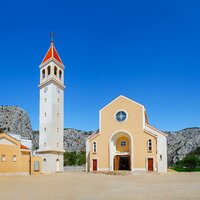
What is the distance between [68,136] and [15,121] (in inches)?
1322

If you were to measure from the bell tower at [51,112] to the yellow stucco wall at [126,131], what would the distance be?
6130mm

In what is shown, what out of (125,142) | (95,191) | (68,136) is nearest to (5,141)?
(125,142)

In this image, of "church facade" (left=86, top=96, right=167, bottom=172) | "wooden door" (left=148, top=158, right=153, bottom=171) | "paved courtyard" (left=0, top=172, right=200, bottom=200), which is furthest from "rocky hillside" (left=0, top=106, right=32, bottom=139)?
"paved courtyard" (left=0, top=172, right=200, bottom=200)

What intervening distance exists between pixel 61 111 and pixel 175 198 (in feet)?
113

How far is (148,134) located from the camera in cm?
4400

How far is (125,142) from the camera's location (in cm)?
4709

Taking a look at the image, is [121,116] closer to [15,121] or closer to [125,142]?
[125,142]

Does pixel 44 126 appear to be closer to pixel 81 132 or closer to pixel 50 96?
pixel 50 96

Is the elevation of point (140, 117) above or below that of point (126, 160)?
above

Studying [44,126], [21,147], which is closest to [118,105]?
[44,126]

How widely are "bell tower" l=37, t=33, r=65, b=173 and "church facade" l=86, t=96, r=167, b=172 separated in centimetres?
605

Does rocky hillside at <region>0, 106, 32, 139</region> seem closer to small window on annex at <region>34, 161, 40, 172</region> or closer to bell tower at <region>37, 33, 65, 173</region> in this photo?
bell tower at <region>37, 33, 65, 173</region>

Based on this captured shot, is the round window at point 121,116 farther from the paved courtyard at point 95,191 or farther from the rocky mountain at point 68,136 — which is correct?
the rocky mountain at point 68,136

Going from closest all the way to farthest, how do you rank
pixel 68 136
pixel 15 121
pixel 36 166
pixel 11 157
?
pixel 11 157 → pixel 36 166 → pixel 15 121 → pixel 68 136
